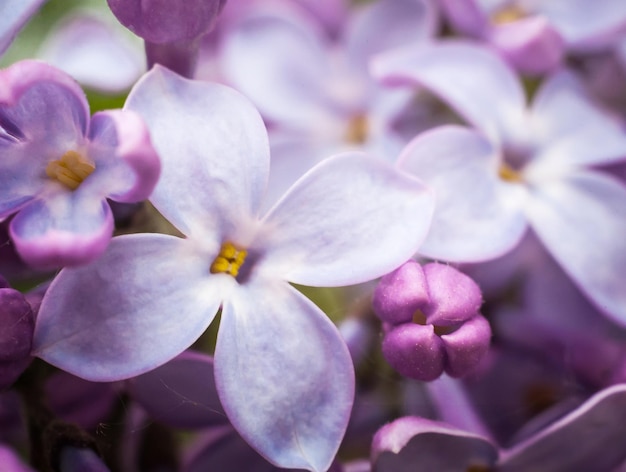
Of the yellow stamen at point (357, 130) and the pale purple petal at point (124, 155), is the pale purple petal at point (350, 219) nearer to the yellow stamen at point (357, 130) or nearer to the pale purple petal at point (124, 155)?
the pale purple petal at point (124, 155)

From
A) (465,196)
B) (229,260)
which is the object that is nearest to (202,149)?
(229,260)

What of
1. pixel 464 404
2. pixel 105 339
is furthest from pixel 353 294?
pixel 105 339

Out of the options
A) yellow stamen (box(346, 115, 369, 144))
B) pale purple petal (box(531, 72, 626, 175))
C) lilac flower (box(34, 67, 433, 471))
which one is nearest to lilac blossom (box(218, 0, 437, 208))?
yellow stamen (box(346, 115, 369, 144))

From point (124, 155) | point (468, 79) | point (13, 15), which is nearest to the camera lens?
point (124, 155)

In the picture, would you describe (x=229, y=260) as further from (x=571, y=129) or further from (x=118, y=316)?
(x=571, y=129)

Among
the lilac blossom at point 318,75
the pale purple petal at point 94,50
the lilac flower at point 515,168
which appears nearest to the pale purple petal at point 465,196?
the lilac flower at point 515,168

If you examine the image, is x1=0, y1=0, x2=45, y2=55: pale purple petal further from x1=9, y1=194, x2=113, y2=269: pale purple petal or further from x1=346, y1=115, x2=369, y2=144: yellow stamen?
x1=346, y1=115, x2=369, y2=144: yellow stamen
